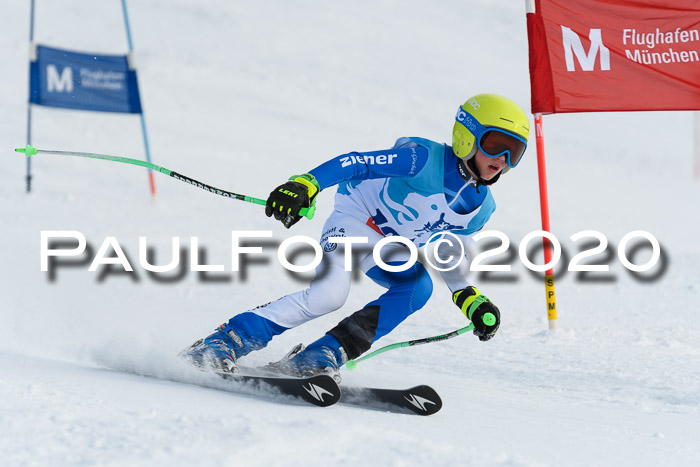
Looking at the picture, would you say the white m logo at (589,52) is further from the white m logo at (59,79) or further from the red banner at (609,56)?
the white m logo at (59,79)

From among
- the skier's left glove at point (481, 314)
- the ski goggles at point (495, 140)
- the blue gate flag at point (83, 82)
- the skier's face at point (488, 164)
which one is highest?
the blue gate flag at point (83, 82)

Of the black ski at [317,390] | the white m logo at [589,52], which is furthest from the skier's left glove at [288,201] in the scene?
the white m logo at [589,52]

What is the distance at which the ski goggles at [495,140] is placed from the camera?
362cm

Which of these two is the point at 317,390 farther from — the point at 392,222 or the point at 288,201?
the point at 392,222

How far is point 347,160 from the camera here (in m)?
3.66

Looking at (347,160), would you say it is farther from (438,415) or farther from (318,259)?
(438,415)

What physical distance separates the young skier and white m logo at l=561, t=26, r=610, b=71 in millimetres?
2192

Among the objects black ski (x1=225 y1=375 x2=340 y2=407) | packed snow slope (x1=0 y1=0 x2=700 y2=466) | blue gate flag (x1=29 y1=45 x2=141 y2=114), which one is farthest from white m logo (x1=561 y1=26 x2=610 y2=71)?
blue gate flag (x1=29 y1=45 x2=141 y2=114)

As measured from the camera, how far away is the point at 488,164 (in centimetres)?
368

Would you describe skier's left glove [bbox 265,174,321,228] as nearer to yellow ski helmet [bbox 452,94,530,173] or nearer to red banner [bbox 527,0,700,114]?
yellow ski helmet [bbox 452,94,530,173]

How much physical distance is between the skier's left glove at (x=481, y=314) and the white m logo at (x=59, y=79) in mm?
7058

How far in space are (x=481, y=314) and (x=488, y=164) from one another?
75cm

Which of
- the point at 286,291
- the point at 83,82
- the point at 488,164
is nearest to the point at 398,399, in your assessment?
the point at 488,164

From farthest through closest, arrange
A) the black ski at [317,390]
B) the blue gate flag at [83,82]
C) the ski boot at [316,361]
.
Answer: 1. the blue gate flag at [83,82]
2. the ski boot at [316,361]
3. the black ski at [317,390]
